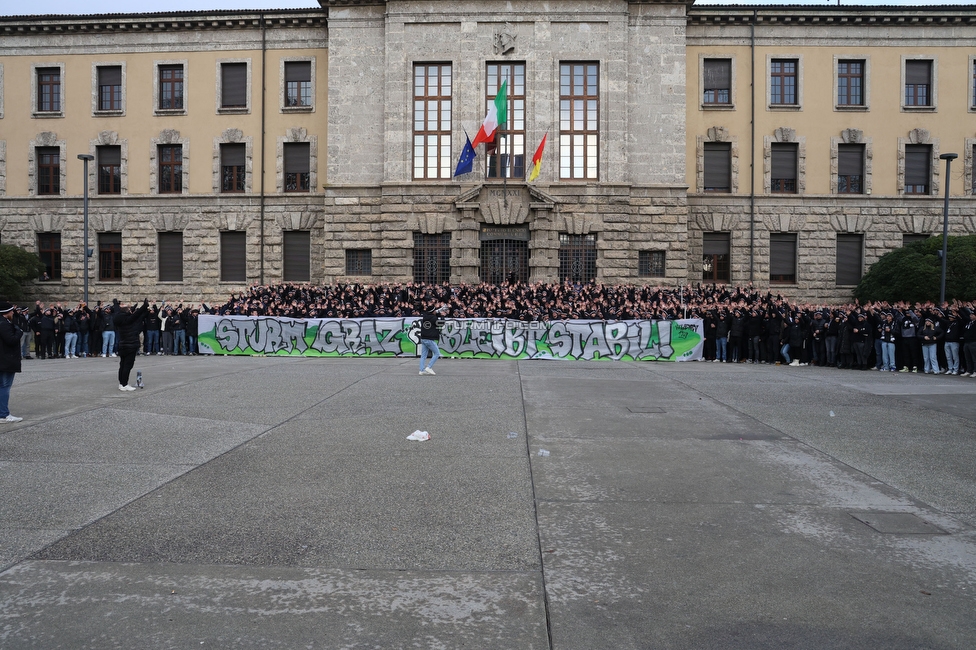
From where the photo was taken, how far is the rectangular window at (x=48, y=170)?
3866 cm

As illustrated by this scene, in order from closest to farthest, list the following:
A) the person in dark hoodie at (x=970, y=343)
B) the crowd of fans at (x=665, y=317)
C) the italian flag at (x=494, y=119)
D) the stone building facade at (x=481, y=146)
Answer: the person in dark hoodie at (x=970, y=343)
the crowd of fans at (x=665, y=317)
the italian flag at (x=494, y=119)
the stone building facade at (x=481, y=146)

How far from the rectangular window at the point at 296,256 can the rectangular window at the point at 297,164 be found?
7.64 feet

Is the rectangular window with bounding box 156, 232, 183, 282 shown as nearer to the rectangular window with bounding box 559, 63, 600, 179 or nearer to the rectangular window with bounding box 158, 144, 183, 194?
the rectangular window with bounding box 158, 144, 183, 194

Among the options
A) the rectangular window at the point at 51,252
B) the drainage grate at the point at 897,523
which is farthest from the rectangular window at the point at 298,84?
the drainage grate at the point at 897,523

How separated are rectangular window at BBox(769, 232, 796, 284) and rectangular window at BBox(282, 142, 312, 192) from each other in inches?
930

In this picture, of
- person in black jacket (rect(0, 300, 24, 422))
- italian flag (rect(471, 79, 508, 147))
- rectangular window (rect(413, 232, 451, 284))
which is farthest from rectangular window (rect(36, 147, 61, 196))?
person in black jacket (rect(0, 300, 24, 422))

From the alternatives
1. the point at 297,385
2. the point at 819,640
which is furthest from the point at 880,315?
the point at 819,640

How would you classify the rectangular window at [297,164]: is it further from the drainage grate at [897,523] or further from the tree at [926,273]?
the drainage grate at [897,523]

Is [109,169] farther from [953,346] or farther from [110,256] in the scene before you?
[953,346]

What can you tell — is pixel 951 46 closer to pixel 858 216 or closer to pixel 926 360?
pixel 858 216

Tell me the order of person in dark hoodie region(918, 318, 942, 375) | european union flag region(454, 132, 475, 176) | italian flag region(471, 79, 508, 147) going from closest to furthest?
person in dark hoodie region(918, 318, 942, 375), italian flag region(471, 79, 508, 147), european union flag region(454, 132, 475, 176)

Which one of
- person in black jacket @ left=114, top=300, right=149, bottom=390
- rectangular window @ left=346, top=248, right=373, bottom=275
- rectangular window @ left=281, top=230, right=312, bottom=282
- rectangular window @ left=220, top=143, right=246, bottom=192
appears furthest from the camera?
rectangular window @ left=220, top=143, right=246, bottom=192

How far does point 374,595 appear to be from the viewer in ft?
15.0

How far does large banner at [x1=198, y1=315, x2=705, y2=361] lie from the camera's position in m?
24.0
